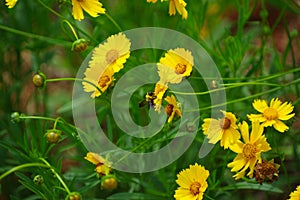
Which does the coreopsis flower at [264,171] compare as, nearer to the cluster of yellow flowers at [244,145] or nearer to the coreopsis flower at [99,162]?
the cluster of yellow flowers at [244,145]

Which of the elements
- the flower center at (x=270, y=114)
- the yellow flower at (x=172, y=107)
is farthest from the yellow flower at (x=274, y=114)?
the yellow flower at (x=172, y=107)

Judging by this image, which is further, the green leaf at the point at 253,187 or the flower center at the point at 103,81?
the green leaf at the point at 253,187

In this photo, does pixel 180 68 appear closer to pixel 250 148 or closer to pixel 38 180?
pixel 250 148

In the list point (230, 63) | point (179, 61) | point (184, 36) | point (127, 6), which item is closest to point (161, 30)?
point (184, 36)

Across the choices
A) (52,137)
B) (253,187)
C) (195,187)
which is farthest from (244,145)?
(52,137)

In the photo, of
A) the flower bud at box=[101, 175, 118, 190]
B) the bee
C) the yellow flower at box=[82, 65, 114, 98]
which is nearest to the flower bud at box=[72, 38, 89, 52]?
the yellow flower at box=[82, 65, 114, 98]

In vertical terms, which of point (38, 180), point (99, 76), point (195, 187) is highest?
point (99, 76)
